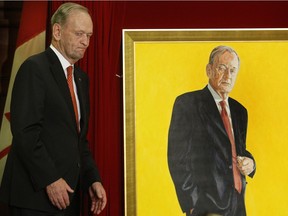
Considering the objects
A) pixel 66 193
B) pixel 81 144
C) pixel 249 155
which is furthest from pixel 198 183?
pixel 66 193

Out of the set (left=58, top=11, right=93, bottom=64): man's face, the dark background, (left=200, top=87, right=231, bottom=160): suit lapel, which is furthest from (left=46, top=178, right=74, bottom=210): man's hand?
(left=200, top=87, right=231, bottom=160): suit lapel

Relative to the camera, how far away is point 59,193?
143 cm

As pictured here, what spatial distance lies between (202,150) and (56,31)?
1045 millimetres

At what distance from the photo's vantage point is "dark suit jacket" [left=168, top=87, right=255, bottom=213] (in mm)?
2289

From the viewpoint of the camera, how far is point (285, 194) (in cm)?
231

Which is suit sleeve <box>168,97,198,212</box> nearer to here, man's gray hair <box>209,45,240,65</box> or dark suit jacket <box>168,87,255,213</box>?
dark suit jacket <box>168,87,255,213</box>

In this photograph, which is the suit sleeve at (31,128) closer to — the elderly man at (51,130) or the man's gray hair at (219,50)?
the elderly man at (51,130)

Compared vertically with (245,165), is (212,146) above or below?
above

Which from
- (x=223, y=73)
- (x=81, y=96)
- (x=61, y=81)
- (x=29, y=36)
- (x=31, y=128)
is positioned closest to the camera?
(x=31, y=128)

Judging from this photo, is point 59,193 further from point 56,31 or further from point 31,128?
point 56,31

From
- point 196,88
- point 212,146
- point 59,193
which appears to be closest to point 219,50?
point 196,88

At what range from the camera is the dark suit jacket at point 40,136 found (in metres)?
1.42

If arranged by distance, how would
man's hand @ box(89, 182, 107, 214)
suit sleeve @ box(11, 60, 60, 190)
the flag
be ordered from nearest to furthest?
1. suit sleeve @ box(11, 60, 60, 190)
2. man's hand @ box(89, 182, 107, 214)
3. the flag

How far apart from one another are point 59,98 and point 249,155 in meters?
1.21
